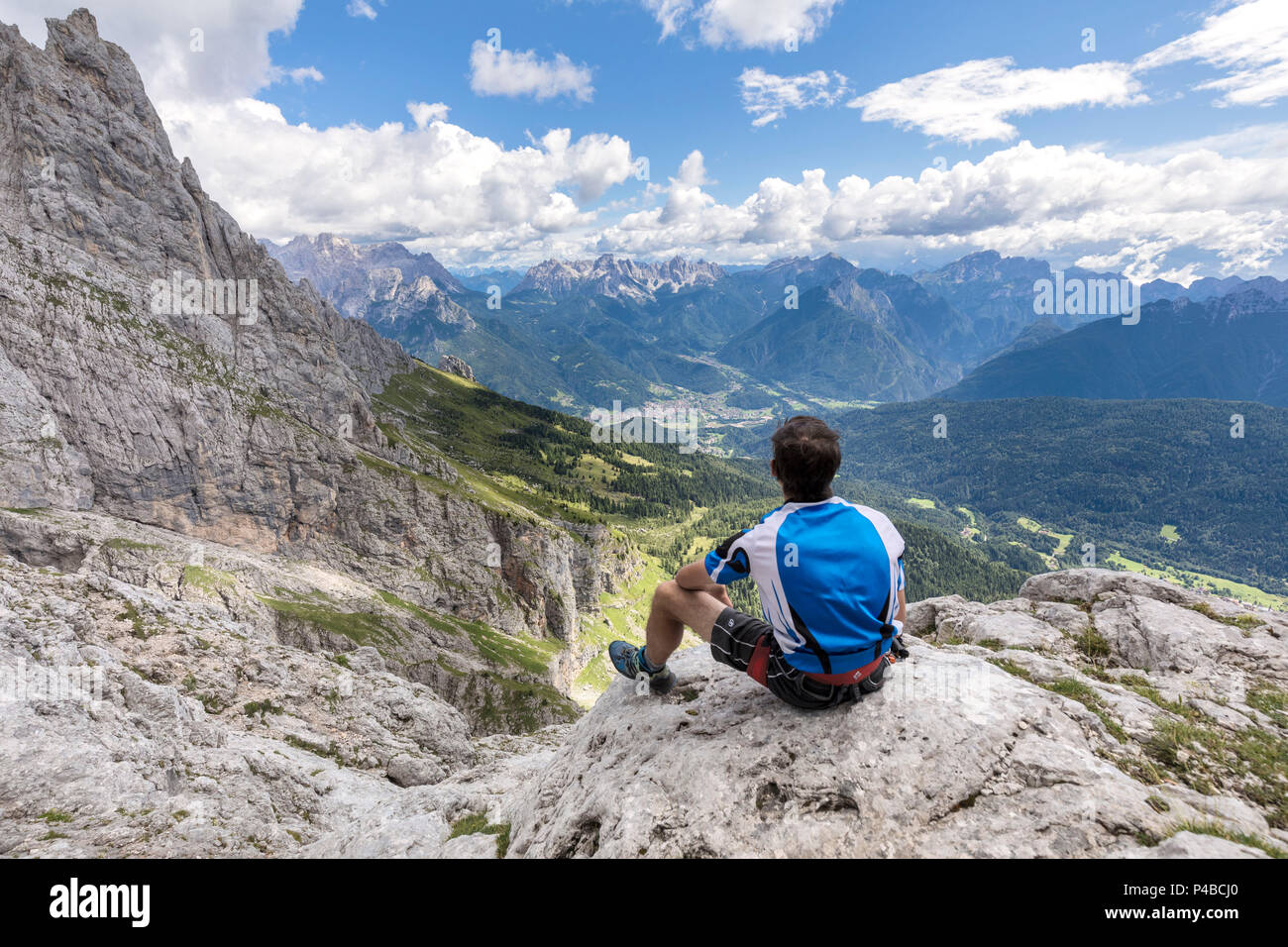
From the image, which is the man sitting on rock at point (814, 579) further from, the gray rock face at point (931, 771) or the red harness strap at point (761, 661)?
the gray rock face at point (931, 771)

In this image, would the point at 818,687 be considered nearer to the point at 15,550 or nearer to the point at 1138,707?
the point at 1138,707

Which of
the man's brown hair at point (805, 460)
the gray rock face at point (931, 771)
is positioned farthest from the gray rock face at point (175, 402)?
the man's brown hair at point (805, 460)

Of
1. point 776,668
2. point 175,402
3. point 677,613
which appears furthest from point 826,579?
point 175,402

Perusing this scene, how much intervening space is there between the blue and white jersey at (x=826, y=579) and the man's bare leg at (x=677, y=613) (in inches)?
51.5

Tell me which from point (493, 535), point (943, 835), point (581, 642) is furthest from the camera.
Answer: point (581, 642)

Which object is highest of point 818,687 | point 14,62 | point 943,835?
point 14,62

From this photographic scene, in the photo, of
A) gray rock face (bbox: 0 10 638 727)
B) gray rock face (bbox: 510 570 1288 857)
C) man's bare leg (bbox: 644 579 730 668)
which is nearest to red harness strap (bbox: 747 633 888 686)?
gray rock face (bbox: 510 570 1288 857)

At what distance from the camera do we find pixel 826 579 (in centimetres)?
655

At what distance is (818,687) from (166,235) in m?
128

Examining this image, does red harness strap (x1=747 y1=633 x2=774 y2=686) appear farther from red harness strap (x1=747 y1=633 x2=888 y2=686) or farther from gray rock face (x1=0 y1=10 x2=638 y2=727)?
gray rock face (x1=0 y1=10 x2=638 y2=727)

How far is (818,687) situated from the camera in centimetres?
752

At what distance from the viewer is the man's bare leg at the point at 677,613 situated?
8336mm

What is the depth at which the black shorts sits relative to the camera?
24.7ft
